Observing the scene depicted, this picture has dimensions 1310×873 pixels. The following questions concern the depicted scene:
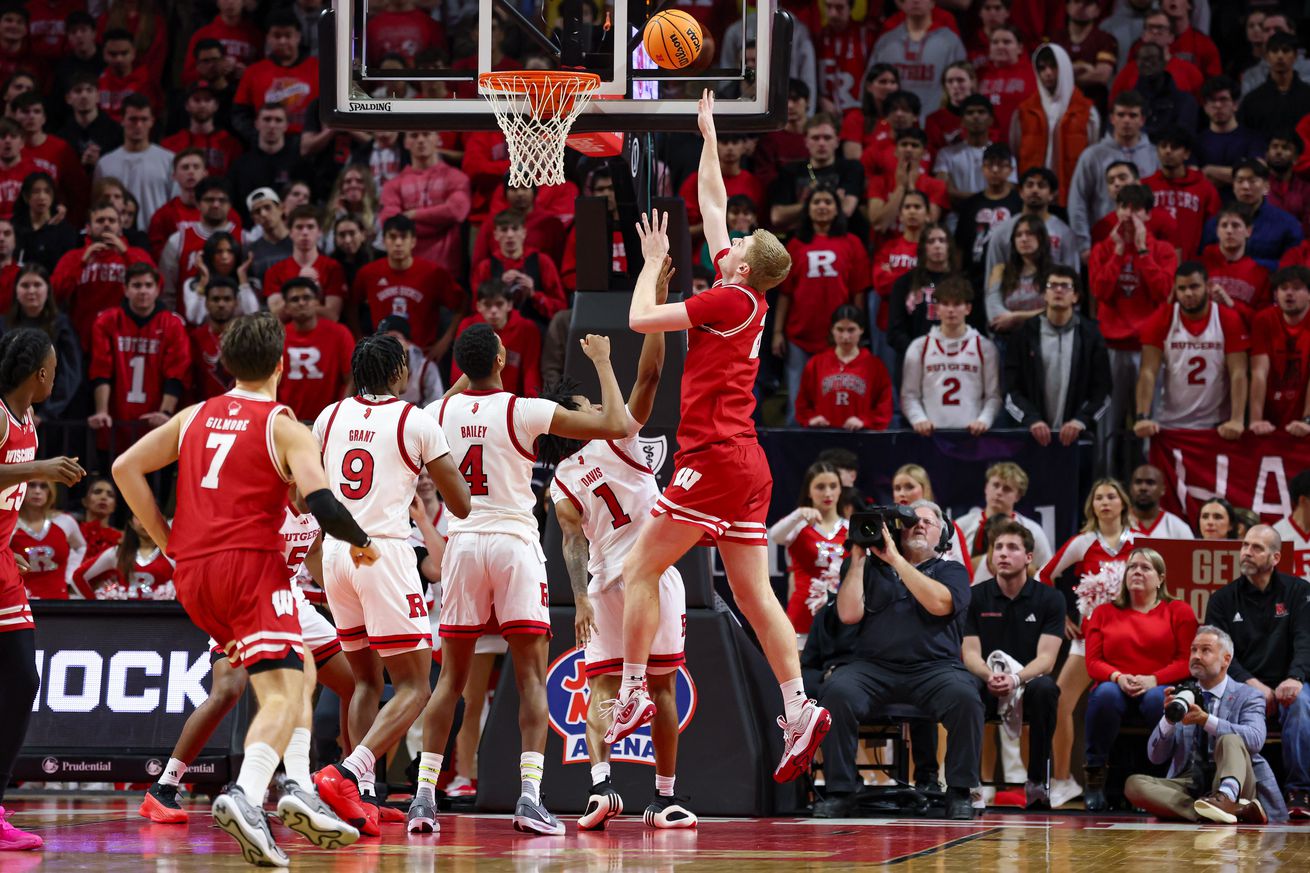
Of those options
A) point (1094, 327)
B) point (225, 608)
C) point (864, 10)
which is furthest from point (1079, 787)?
point (864, 10)

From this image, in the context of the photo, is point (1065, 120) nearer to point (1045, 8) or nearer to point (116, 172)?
point (1045, 8)

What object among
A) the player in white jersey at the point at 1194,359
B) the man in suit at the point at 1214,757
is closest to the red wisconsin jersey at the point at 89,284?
the player in white jersey at the point at 1194,359

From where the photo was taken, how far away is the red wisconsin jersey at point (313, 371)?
14.6 metres

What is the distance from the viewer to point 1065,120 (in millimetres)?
16375

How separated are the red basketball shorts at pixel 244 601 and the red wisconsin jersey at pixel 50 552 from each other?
21.8ft

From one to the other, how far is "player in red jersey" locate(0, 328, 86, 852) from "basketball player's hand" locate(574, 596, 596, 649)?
290cm

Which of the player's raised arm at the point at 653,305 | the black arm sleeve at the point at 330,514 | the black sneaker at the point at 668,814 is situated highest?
the player's raised arm at the point at 653,305

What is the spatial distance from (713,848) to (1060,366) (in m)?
6.92

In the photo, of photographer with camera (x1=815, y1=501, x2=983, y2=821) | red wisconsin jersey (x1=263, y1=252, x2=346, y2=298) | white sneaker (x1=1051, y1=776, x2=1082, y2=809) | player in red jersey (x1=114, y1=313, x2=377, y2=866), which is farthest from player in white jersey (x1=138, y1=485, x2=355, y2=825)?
red wisconsin jersey (x1=263, y1=252, x2=346, y2=298)

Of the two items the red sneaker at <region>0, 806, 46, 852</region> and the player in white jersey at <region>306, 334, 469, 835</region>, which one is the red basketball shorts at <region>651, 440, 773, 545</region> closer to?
the player in white jersey at <region>306, 334, 469, 835</region>

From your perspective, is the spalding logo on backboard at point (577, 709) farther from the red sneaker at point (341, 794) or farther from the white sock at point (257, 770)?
the white sock at point (257, 770)

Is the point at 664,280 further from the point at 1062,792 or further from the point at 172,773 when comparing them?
the point at 1062,792

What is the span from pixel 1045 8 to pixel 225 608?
13761mm

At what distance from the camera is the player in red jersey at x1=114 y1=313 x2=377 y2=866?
7.11 m
